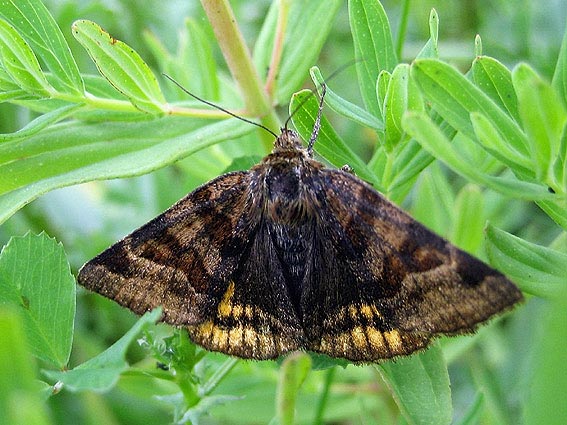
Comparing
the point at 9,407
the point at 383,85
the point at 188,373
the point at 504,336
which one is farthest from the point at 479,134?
the point at 504,336

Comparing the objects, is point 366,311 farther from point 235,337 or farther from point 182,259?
point 182,259

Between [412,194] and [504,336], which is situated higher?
[412,194]

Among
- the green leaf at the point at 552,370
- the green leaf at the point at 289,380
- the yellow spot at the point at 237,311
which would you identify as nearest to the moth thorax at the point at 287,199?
the yellow spot at the point at 237,311

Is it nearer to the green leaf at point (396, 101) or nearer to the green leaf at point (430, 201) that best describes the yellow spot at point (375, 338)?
the green leaf at point (396, 101)

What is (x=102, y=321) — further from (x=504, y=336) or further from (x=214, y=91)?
(x=504, y=336)

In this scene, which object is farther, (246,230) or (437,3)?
(437,3)

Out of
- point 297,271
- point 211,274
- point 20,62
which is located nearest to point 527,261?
point 297,271

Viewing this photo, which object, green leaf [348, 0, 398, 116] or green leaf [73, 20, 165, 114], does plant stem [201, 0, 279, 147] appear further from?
green leaf [348, 0, 398, 116]
